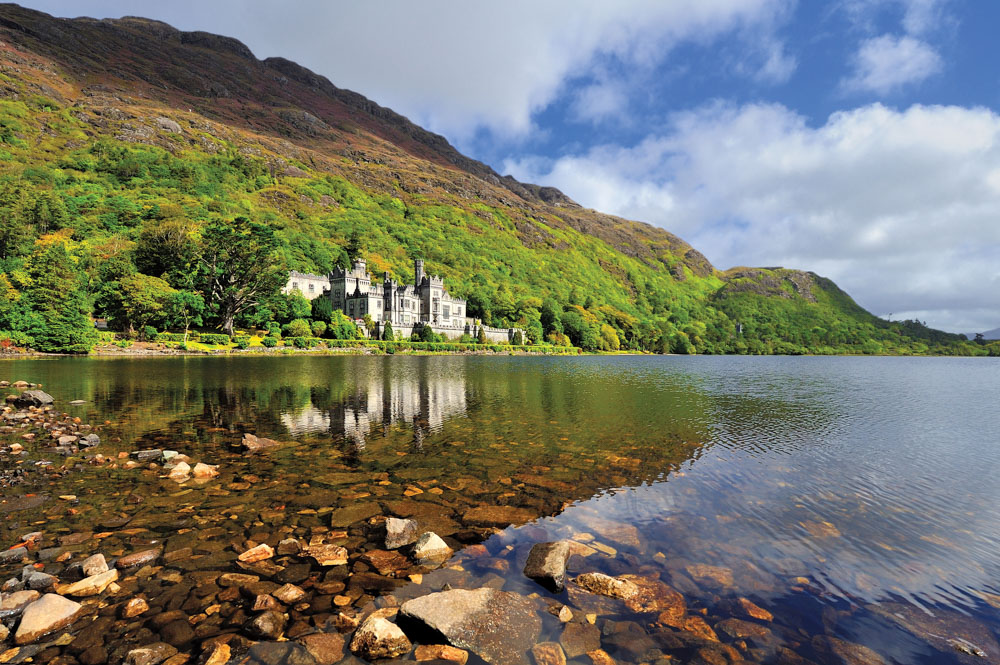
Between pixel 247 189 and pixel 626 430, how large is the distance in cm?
22133

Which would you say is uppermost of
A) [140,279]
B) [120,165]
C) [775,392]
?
[120,165]

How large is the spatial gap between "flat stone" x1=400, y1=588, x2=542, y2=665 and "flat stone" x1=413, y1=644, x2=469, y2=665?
8 centimetres

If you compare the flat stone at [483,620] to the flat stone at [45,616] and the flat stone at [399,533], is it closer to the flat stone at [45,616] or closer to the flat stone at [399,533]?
the flat stone at [399,533]

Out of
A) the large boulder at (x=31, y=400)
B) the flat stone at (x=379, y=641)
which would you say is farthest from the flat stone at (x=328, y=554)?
the large boulder at (x=31, y=400)

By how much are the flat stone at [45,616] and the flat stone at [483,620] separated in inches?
155

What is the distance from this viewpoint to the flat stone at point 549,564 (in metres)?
6.74

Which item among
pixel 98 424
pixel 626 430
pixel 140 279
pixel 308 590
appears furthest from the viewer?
pixel 140 279

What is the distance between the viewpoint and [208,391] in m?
28.1

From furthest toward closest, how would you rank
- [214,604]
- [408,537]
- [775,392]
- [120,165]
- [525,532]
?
[120,165]
[775,392]
[525,532]
[408,537]
[214,604]

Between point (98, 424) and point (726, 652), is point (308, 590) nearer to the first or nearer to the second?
point (726, 652)

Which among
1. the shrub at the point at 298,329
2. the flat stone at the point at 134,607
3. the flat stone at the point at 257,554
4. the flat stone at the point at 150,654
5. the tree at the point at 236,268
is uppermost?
the tree at the point at 236,268

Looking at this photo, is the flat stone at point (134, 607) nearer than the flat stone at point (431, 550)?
Yes

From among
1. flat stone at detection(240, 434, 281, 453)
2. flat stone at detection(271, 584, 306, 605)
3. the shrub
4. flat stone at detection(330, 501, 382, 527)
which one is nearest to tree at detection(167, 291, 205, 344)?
the shrub

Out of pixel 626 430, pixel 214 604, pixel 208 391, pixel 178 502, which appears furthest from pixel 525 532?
pixel 208 391
